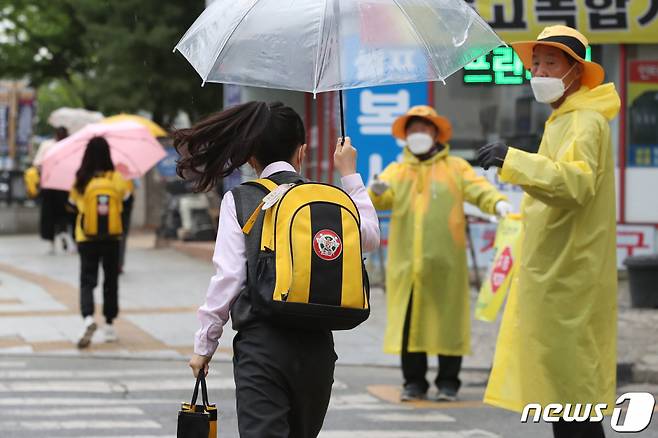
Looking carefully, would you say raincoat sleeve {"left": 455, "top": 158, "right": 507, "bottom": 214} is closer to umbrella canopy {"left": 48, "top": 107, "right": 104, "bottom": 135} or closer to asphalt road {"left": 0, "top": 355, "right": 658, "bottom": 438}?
asphalt road {"left": 0, "top": 355, "right": 658, "bottom": 438}

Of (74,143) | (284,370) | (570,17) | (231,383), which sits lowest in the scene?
(231,383)

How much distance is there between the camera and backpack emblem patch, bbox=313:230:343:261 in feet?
13.7

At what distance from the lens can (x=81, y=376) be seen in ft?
31.2

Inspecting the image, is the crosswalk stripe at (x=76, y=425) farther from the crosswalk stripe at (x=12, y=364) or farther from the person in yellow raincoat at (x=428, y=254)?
the crosswalk stripe at (x=12, y=364)

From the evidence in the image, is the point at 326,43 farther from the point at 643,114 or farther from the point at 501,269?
the point at 643,114

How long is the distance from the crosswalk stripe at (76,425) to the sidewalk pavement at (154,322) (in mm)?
2857

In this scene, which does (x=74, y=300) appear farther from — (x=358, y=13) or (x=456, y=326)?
(x=358, y=13)

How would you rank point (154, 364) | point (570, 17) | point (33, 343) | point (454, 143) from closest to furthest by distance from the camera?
point (154, 364), point (33, 343), point (570, 17), point (454, 143)

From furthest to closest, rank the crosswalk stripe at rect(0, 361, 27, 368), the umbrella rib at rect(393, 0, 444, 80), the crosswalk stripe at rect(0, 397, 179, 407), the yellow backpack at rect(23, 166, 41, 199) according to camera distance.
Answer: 1. the yellow backpack at rect(23, 166, 41, 199)
2. the crosswalk stripe at rect(0, 361, 27, 368)
3. the crosswalk stripe at rect(0, 397, 179, 407)
4. the umbrella rib at rect(393, 0, 444, 80)

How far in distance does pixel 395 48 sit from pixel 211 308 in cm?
139

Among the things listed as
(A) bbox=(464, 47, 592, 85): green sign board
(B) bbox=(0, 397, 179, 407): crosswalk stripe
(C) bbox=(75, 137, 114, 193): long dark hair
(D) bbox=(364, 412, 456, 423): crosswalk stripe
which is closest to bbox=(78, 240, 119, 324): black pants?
(C) bbox=(75, 137, 114, 193): long dark hair

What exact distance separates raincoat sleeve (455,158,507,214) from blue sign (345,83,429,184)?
6.32m

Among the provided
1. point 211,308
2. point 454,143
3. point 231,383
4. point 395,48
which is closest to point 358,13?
point 395,48

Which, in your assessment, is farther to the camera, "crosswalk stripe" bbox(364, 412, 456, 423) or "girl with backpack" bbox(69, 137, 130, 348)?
"girl with backpack" bbox(69, 137, 130, 348)
